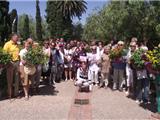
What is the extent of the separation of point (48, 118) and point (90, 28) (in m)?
51.8

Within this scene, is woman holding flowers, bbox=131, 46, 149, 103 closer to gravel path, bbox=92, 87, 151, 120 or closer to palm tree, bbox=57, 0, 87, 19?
A: gravel path, bbox=92, 87, 151, 120

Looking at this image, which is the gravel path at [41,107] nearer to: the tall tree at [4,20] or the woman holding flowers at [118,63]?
the woman holding flowers at [118,63]

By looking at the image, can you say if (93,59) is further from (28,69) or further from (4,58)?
(4,58)

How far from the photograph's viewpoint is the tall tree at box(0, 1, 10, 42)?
40688mm

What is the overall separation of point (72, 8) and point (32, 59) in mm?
65955

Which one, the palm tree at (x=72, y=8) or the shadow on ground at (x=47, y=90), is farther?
the palm tree at (x=72, y=8)

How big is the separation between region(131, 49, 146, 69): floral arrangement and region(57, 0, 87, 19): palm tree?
6544cm

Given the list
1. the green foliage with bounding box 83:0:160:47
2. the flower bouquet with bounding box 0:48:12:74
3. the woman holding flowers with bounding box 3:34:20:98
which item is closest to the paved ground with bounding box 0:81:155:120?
the woman holding flowers with bounding box 3:34:20:98

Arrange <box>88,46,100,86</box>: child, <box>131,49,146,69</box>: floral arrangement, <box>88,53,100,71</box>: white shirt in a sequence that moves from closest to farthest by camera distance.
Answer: <box>131,49,146,69</box>: floral arrangement → <box>88,46,100,86</box>: child → <box>88,53,100,71</box>: white shirt

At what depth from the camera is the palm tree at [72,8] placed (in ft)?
257

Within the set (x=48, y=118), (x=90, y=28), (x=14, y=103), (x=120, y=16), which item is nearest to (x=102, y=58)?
(x=14, y=103)

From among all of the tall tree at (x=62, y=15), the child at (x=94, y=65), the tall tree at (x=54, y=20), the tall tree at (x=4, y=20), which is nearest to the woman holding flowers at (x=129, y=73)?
the child at (x=94, y=65)

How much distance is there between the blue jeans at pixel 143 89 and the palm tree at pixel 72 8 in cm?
6505

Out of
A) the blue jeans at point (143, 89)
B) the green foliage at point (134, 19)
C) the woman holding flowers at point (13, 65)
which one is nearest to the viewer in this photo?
the blue jeans at point (143, 89)
